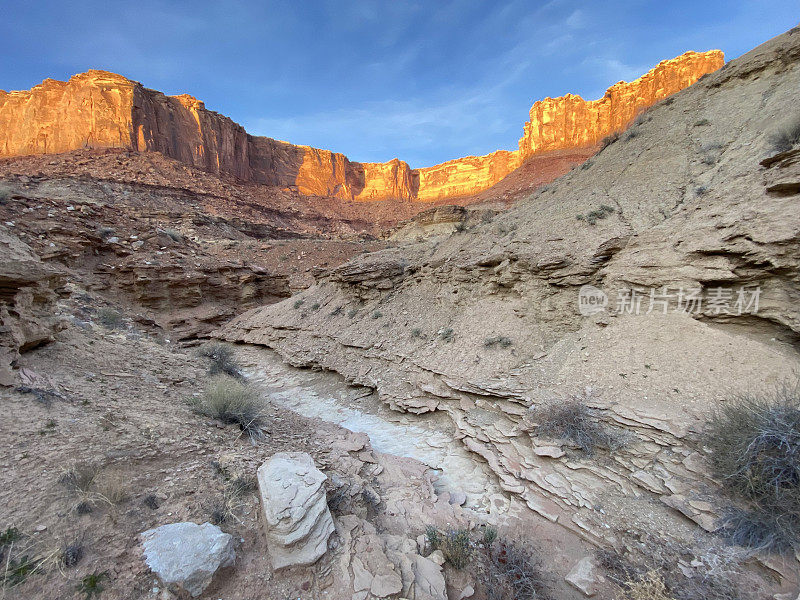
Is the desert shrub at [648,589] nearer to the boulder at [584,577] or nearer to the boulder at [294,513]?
the boulder at [584,577]

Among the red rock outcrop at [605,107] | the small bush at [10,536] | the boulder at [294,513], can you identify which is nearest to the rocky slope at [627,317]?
the boulder at [294,513]

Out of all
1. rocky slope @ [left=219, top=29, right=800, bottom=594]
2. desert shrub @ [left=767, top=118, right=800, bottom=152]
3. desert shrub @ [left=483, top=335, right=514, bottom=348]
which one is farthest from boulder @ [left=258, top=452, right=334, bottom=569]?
desert shrub @ [left=767, top=118, right=800, bottom=152]

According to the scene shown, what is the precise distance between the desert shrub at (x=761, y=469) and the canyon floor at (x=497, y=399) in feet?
0.43

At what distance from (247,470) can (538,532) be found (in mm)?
3218

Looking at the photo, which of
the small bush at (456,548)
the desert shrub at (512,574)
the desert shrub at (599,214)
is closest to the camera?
the desert shrub at (512,574)

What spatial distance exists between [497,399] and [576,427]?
1626 millimetres

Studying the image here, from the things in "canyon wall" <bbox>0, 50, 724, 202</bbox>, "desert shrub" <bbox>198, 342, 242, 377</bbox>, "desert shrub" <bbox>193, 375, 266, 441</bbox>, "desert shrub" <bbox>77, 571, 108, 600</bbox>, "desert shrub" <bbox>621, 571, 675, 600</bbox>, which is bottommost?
"desert shrub" <bbox>198, 342, 242, 377</bbox>

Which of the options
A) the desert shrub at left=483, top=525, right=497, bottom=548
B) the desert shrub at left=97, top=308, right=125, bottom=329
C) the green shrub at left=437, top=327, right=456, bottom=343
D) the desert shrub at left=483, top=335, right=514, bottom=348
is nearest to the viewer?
the desert shrub at left=483, top=525, right=497, bottom=548

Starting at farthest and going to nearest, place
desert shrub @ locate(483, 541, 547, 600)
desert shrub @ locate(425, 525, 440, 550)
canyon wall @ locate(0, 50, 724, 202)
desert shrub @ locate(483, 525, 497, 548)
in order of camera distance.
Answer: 1. canyon wall @ locate(0, 50, 724, 202)
2. desert shrub @ locate(483, 525, 497, 548)
3. desert shrub @ locate(425, 525, 440, 550)
4. desert shrub @ locate(483, 541, 547, 600)

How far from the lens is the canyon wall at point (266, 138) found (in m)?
36.2

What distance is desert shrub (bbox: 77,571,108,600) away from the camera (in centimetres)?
200

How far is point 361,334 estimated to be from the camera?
33.7 ft

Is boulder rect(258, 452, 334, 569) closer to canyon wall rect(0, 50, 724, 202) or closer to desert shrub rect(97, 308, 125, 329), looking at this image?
desert shrub rect(97, 308, 125, 329)

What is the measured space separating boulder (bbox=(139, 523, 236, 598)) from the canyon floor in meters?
0.08
